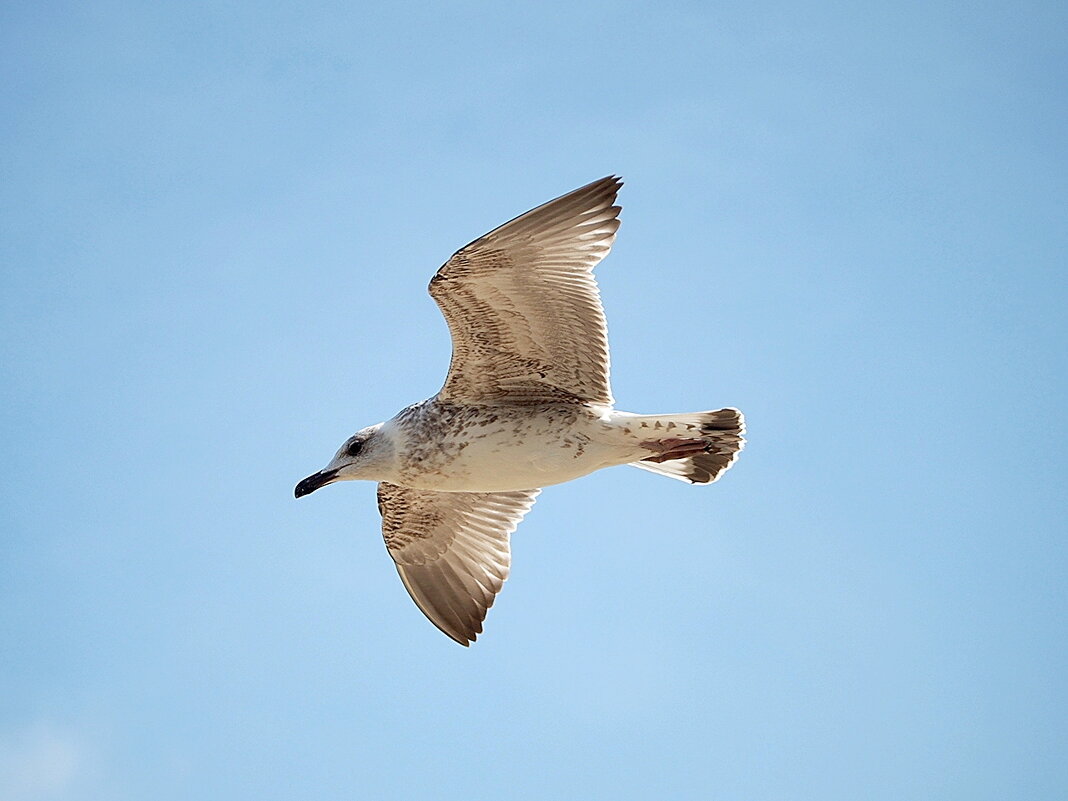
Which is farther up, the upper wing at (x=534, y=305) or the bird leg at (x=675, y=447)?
the upper wing at (x=534, y=305)

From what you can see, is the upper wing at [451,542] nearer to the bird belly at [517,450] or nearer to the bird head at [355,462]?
the bird head at [355,462]

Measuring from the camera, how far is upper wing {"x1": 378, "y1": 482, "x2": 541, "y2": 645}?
10.2 metres

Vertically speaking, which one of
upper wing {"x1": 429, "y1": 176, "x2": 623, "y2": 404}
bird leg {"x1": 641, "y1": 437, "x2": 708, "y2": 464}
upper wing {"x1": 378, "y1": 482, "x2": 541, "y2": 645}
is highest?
upper wing {"x1": 429, "y1": 176, "x2": 623, "y2": 404}

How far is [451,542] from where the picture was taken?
1033 cm

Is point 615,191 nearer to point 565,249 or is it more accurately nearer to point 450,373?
point 565,249

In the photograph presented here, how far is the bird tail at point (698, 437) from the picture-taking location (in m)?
8.57

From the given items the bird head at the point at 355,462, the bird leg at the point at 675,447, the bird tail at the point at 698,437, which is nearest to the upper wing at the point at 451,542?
the bird head at the point at 355,462

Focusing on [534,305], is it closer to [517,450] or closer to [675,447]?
[517,450]

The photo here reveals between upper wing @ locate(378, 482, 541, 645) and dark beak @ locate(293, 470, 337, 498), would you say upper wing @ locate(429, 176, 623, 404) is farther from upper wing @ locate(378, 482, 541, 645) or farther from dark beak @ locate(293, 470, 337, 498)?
upper wing @ locate(378, 482, 541, 645)

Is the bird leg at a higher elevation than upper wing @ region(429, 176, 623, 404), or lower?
lower

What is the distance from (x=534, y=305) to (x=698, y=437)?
1337mm

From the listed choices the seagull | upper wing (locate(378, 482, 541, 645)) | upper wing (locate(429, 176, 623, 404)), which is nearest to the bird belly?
the seagull

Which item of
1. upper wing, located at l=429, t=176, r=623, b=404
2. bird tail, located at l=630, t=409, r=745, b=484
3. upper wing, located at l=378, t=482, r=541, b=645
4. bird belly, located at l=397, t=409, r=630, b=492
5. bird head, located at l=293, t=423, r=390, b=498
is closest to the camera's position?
upper wing, located at l=429, t=176, r=623, b=404

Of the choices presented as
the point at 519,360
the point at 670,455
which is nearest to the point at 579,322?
the point at 519,360
